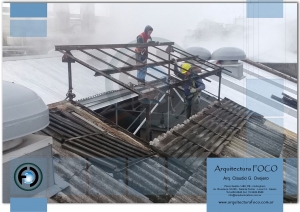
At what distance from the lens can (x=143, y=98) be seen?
3045 mm

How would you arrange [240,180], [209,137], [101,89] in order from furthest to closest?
[101,89] < [209,137] < [240,180]

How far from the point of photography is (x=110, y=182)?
265cm

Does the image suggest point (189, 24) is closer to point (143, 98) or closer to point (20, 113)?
point (143, 98)

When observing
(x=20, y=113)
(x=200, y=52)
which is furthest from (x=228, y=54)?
(x=20, y=113)

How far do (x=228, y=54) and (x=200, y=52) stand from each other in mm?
219

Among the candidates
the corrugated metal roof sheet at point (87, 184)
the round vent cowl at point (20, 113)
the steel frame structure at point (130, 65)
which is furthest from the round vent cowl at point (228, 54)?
the round vent cowl at point (20, 113)

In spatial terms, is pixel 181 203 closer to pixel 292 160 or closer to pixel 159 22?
pixel 292 160

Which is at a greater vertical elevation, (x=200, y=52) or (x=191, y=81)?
(x=200, y=52)

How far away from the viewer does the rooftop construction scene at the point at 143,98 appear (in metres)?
2.61

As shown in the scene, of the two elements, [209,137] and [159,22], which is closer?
[159,22]

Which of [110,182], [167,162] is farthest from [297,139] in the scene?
[110,182]

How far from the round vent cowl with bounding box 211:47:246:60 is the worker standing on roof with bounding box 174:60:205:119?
21 centimetres

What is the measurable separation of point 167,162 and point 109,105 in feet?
2.68

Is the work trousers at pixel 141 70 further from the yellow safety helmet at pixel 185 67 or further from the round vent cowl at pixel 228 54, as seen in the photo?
the round vent cowl at pixel 228 54
